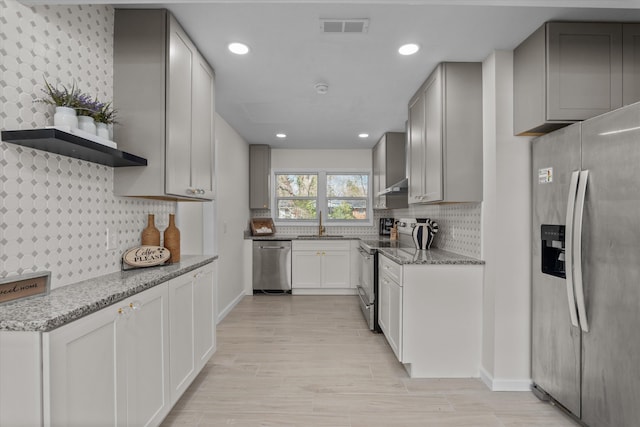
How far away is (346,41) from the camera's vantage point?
2145 millimetres

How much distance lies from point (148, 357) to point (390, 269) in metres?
1.98

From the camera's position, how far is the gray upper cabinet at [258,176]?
17.2 ft

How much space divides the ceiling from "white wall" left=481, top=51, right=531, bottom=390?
0.43m

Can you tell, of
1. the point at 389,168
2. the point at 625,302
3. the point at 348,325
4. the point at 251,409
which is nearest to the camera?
the point at 625,302

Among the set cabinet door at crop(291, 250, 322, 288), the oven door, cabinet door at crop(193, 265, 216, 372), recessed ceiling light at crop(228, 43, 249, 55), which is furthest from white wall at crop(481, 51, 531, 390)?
cabinet door at crop(291, 250, 322, 288)

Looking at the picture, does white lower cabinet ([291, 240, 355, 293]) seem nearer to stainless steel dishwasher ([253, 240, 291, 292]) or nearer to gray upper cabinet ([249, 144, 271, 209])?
stainless steel dishwasher ([253, 240, 291, 292])

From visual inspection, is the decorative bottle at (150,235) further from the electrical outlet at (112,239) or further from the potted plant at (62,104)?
the potted plant at (62,104)

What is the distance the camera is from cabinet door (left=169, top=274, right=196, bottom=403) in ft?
→ 5.98

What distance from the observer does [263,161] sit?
5246 millimetres

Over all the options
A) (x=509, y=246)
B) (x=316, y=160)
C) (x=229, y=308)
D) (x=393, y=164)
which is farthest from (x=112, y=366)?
(x=316, y=160)

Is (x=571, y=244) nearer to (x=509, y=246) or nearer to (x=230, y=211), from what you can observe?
(x=509, y=246)

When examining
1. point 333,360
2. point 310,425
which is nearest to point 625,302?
point 310,425

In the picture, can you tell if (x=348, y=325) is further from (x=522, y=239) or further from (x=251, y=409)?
(x=522, y=239)

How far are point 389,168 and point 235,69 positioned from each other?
2625 mm
